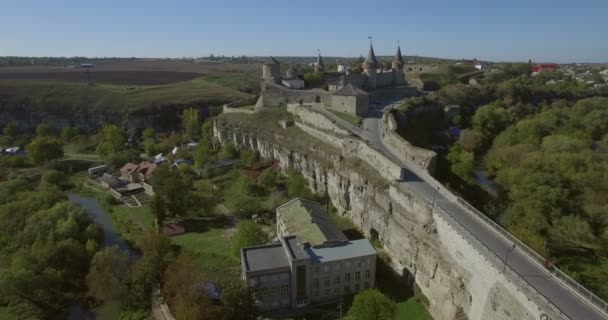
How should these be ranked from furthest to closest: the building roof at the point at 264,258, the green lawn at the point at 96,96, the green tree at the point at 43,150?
the green lawn at the point at 96,96, the green tree at the point at 43,150, the building roof at the point at 264,258

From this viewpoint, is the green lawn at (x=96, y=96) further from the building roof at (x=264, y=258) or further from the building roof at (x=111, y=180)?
the building roof at (x=264, y=258)

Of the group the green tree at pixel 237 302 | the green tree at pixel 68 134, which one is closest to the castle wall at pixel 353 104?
the green tree at pixel 237 302

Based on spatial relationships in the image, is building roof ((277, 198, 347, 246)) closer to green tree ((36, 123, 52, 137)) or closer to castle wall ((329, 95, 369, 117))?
castle wall ((329, 95, 369, 117))

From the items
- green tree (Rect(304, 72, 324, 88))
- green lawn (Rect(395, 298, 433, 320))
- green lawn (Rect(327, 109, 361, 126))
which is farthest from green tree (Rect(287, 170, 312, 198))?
green tree (Rect(304, 72, 324, 88))

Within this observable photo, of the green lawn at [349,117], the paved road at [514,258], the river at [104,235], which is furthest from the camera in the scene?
the green lawn at [349,117]

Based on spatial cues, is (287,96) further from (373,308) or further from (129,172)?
(373,308)
